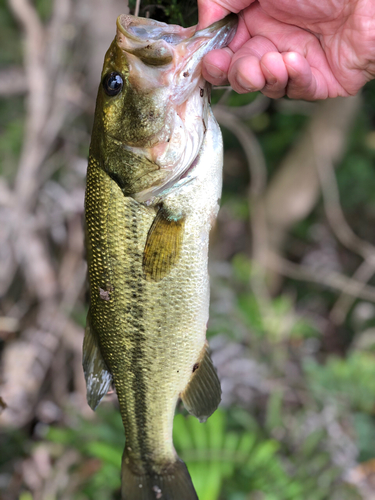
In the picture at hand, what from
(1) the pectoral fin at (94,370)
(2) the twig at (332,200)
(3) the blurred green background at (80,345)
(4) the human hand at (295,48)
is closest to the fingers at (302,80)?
(4) the human hand at (295,48)

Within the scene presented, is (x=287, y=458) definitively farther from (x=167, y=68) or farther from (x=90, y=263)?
(x=167, y=68)

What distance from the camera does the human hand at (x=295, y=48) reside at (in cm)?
110

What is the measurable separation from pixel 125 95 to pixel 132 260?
501 mm

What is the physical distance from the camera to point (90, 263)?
1263 mm

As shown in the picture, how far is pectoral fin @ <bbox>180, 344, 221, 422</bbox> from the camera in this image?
1300 millimetres

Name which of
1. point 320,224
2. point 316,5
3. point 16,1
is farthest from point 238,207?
point 316,5

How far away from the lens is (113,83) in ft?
3.84

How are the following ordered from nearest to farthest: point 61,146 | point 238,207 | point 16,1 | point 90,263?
1. point 90,263
2. point 16,1
3. point 61,146
4. point 238,207

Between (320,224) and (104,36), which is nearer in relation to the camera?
(104,36)

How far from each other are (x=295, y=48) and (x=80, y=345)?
282 centimetres

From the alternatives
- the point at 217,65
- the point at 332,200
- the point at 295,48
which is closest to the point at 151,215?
the point at 217,65

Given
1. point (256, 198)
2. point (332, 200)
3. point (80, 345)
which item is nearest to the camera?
point (80, 345)

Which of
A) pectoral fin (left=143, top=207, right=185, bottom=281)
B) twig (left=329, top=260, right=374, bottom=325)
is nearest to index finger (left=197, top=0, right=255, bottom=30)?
pectoral fin (left=143, top=207, right=185, bottom=281)

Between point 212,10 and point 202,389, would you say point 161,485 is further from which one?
point 212,10
